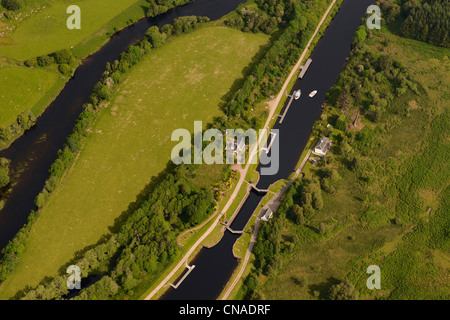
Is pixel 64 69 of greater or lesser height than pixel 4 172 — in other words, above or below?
above

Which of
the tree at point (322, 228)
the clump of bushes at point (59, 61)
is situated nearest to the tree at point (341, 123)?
the tree at point (322, 228)

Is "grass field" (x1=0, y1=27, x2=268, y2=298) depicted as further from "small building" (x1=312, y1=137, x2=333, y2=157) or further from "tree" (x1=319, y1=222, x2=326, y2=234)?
"tree" (x1=319, y1=222, x2=326, y2=234)

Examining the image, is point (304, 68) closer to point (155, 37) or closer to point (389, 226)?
point (155, 37)

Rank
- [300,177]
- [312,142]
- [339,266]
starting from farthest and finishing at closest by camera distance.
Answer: [312,142]
[300,177]
[339,266]

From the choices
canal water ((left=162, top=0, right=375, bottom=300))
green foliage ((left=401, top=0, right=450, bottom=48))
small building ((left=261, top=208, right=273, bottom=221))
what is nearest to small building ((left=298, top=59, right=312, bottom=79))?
canal water ((left=162, top=0, right=375, bottom=300))

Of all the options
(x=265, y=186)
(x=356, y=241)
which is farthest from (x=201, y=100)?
(x=356, y=241)

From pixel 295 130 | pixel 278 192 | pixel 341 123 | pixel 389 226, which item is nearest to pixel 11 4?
pixel 295 130

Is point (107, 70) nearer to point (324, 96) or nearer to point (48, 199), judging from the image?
point (48, 199)
